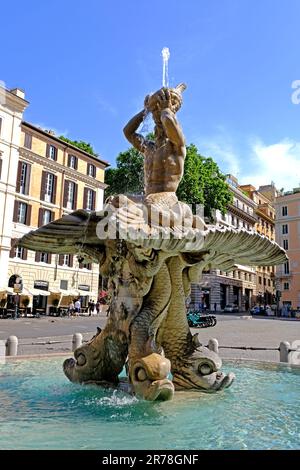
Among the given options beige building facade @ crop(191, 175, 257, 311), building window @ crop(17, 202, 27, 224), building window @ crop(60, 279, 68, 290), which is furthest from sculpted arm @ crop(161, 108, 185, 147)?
beige building facade @ crop(191, 175, 257, 311)

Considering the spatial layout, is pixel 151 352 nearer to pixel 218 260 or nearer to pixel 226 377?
pixel 226 377

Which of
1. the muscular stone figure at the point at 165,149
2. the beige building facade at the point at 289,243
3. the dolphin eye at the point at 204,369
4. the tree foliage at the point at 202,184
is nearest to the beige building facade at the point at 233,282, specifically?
the beige building facade at the point at 289,243

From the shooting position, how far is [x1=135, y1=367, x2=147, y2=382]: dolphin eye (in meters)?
4.72

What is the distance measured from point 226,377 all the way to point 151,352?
1224 millimetres

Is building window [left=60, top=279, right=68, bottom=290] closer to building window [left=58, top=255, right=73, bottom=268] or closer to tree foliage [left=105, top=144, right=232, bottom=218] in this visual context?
building window [left=58, top=255, right=73, bottom=268]

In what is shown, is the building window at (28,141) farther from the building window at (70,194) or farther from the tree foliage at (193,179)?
the tree foliage at (193,179)

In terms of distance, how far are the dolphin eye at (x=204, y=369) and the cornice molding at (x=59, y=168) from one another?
32.4 m

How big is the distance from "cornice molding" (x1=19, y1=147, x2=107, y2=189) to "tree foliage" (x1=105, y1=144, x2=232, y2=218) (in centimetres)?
229

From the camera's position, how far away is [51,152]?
3838cm

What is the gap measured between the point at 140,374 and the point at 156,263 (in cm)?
131

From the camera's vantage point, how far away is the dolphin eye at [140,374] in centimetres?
472

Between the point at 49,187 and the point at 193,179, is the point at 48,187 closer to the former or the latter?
the point at 49,187
